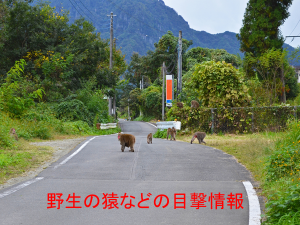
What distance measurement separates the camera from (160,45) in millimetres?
63594

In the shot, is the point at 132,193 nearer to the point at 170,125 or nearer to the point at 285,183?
the point at 285,183

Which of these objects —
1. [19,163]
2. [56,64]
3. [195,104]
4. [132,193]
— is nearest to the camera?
[132,193]

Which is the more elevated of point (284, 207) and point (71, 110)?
point (71, 110)

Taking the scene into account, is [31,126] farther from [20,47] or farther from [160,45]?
[160,45]

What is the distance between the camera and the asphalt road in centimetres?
529

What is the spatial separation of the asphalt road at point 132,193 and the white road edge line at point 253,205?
0.08 metres

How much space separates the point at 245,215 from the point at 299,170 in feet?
7.19

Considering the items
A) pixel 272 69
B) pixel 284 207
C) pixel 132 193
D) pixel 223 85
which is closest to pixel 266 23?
pixel 272 69

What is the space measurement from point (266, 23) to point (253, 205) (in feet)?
89.9

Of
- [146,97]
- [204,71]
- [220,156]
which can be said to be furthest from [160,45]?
[220,156]

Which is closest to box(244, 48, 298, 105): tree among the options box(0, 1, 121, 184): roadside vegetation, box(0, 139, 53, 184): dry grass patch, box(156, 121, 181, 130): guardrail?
box(156, 121, 181, 130): guardrail

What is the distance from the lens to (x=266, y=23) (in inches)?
1191

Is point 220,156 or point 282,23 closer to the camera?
point 220,156

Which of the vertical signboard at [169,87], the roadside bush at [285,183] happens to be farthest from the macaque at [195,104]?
the roadside bush at [285,183]
